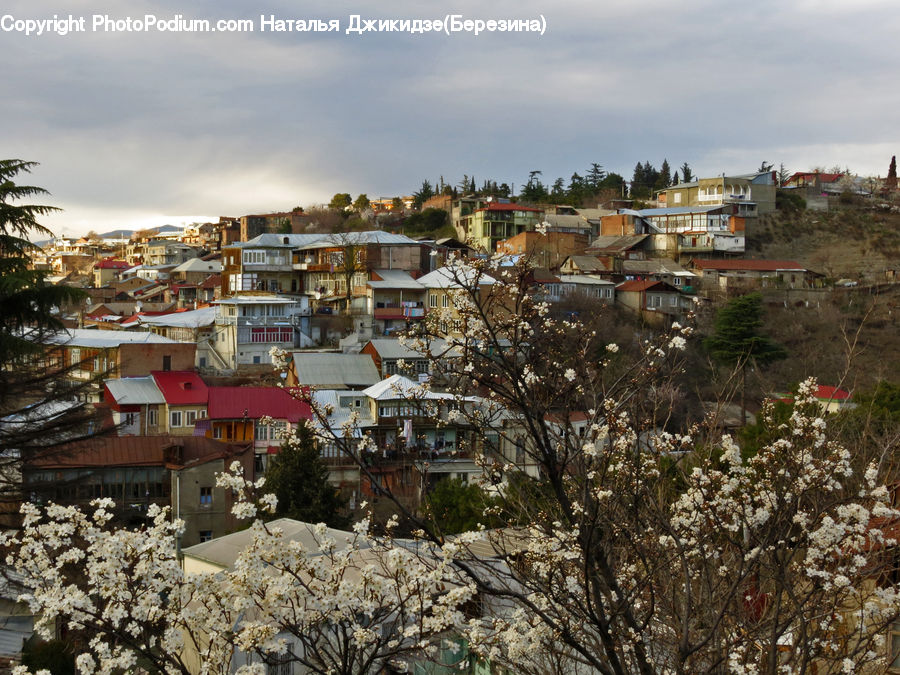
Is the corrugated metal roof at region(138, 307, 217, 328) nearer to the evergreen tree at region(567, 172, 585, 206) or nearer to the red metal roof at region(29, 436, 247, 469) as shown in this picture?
the red metal roof at region(29, 436, 247, 469)

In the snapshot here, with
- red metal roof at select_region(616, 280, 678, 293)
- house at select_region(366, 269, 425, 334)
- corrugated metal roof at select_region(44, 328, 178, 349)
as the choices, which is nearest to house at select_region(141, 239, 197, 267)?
house at select_region(366, 269, 425, 334)

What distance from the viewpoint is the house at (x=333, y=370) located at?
1193 inches

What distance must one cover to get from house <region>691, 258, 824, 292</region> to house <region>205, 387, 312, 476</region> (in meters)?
27.0

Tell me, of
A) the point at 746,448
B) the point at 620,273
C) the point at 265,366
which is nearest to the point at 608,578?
the point at 746,448

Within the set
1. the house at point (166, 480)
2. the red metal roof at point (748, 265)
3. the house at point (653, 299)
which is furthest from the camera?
the red metal roof at point (748, 265)

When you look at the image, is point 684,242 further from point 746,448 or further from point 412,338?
point 412,338

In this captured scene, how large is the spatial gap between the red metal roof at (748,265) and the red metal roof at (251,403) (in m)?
28.7

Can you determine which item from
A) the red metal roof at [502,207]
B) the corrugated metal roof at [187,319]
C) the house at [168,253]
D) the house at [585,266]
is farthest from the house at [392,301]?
the house at [168,253]

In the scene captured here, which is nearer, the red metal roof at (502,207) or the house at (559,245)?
the house at (559,245)

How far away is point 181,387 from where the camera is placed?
2844 cm

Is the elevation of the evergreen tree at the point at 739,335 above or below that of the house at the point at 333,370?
above

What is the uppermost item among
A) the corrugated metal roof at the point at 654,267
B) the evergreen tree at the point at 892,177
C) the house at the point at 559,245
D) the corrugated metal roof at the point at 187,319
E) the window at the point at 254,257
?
the evergreen tree at the point at 892,177

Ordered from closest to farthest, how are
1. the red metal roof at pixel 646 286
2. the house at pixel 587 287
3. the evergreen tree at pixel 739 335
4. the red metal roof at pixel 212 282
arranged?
the evergreen tree at pixel 739 335, the house at pixel 587 287, the red metal roof at pixel 646 286, the red metal roof at pixel 212 282

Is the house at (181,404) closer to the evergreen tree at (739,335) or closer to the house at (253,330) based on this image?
the house at (253,330)
